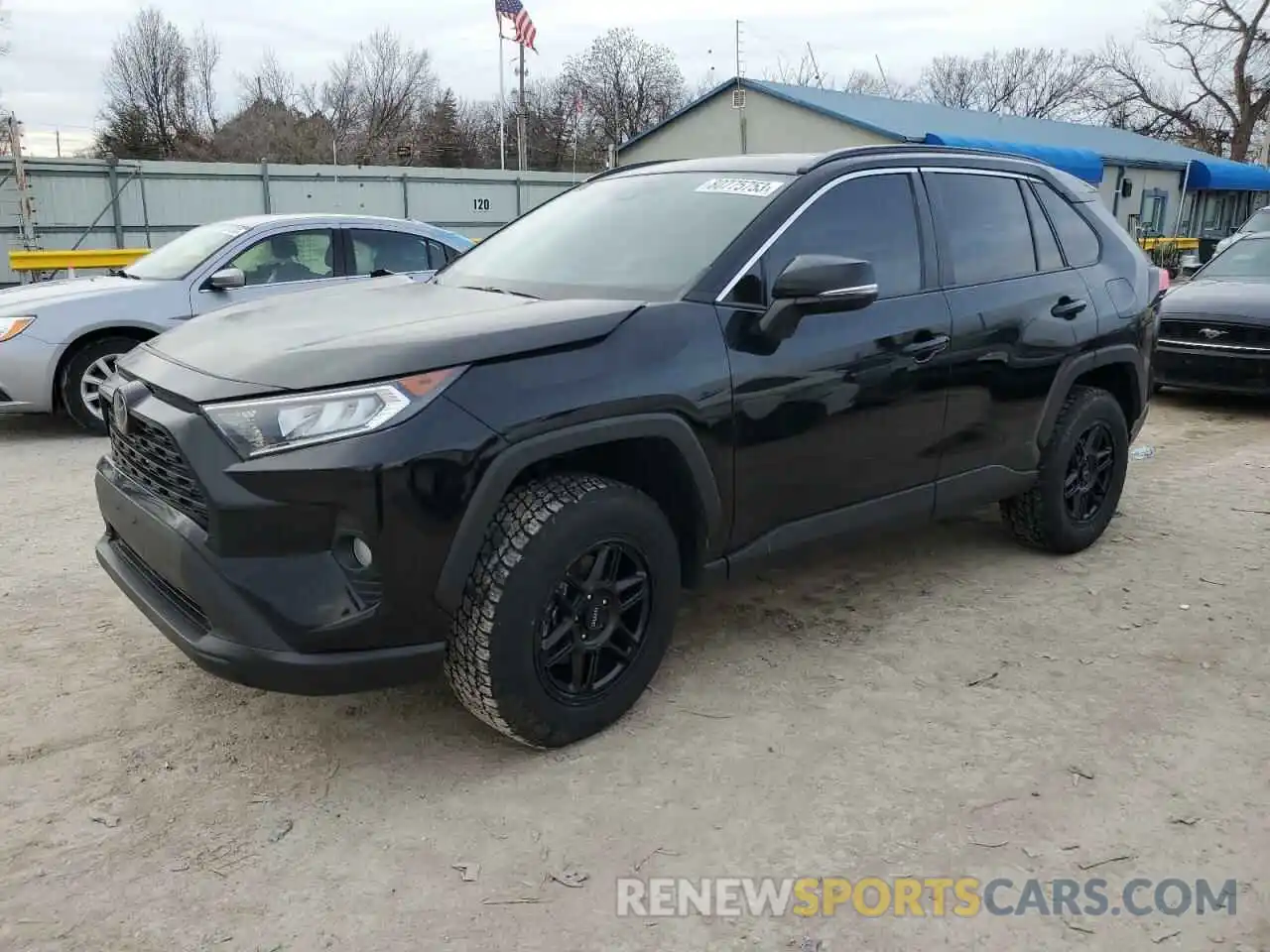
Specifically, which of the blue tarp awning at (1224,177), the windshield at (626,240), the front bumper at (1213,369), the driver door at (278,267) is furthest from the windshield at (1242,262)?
the blue tarp awning at (1224,177)

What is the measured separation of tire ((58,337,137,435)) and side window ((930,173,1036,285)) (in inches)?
221

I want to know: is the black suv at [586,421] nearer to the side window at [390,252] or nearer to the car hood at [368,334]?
the car hood at [368,334]

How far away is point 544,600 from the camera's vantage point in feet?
8.92

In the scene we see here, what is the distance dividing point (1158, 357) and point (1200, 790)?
6.67 metres

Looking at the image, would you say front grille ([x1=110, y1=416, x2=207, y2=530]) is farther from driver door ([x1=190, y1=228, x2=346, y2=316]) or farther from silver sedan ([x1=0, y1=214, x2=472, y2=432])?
driver door ([x1=190, y1=228, x2=346, y2=316])

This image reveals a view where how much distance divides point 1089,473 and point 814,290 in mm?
2402

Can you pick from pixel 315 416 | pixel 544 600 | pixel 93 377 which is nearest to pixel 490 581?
pixel 544 600

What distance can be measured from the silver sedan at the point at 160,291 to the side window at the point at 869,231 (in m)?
3.89

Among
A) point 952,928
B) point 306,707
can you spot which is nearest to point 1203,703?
point 952,928

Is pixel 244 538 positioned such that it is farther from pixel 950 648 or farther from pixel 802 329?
pixel 950 648

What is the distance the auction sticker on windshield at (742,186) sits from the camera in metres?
3.47

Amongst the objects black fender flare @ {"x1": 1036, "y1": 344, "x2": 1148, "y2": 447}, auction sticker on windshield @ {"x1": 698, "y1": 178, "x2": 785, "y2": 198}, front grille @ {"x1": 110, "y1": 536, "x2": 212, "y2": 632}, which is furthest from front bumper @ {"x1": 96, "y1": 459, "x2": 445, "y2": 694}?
black fender flare @ {"x1": 1036, "y1": 344, "x2": 1148, "y2": 447}

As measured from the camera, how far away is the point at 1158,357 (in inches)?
337

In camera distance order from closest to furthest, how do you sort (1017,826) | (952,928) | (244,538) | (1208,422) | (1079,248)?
(952,928) < (244,538) < (1017,826) < (1079,248) < (1208,422)
